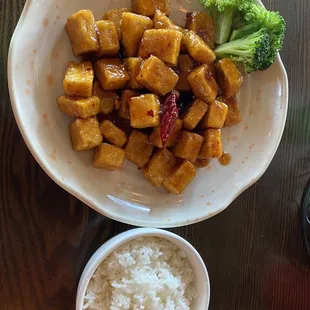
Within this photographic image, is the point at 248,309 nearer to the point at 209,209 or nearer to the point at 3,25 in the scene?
the point at 209,209

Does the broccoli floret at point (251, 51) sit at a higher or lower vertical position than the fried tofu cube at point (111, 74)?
higher

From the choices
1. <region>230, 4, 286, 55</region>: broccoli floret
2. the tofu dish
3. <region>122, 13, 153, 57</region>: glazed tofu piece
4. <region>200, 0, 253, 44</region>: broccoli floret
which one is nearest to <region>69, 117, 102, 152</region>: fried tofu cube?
the tofu dish

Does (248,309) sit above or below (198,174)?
below

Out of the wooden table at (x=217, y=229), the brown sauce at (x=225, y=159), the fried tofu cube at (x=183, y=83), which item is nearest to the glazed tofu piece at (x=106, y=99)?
the fried tofu cube at (x=183, y=83)

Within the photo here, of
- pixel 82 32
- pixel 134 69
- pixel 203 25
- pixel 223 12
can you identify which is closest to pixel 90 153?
pixel 134 69

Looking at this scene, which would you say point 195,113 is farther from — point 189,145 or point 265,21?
point 265,21

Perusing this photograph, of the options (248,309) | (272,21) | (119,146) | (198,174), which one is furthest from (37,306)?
(272,21)

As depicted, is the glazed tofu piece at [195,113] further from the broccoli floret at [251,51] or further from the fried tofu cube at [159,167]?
the broccoli floret at [251,51]
